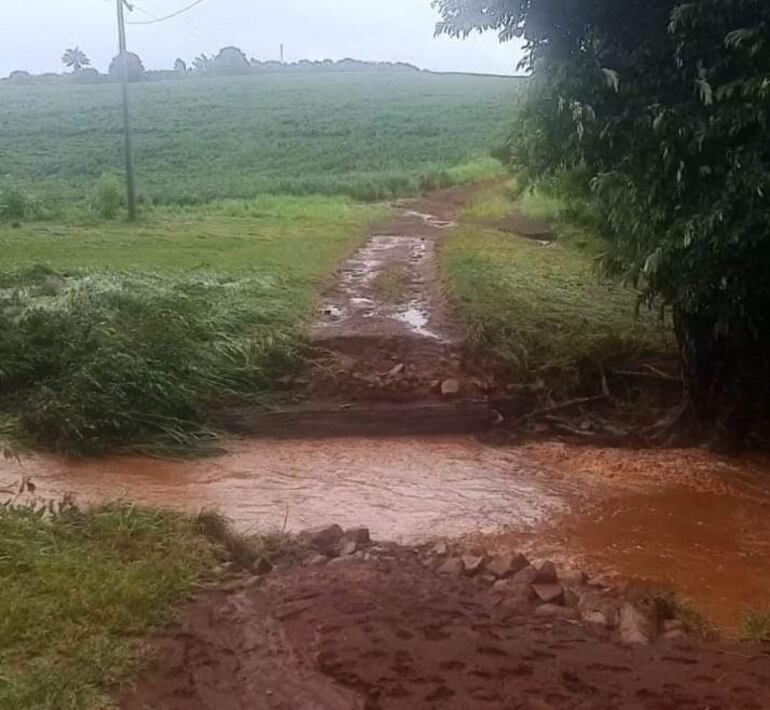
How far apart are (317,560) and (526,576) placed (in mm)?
1445

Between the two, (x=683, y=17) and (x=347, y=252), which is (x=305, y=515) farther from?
(x=347, y=252)

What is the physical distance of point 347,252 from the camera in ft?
60.9

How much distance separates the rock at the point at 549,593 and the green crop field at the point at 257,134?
71.9 ft

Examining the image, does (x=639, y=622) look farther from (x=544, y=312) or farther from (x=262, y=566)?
(x=544, y=312)

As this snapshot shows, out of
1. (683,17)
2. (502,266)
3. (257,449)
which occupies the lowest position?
(257,449)

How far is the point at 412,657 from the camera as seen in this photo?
5648mm

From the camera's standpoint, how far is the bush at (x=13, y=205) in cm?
2381

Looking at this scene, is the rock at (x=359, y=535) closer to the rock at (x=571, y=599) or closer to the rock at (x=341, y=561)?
the rock at (x=341, y=561)

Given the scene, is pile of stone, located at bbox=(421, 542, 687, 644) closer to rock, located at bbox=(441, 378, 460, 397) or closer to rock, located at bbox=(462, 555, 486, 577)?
rock, located at bbox=(462, 555, 486, 577)

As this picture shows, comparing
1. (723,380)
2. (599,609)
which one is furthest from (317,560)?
(723,380)

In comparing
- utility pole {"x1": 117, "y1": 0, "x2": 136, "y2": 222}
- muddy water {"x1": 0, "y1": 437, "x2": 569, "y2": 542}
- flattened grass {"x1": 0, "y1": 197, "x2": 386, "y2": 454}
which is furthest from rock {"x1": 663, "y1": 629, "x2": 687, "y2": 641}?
utility pole {"x1": 117, "y1": 0, "x2": 136, "y2": 222}

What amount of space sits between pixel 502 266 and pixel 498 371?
4.84m

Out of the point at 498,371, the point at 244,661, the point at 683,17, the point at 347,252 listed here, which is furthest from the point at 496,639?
Result: the point at 347,252

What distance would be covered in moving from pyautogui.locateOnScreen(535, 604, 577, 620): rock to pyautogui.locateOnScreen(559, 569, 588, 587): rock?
50 cm
